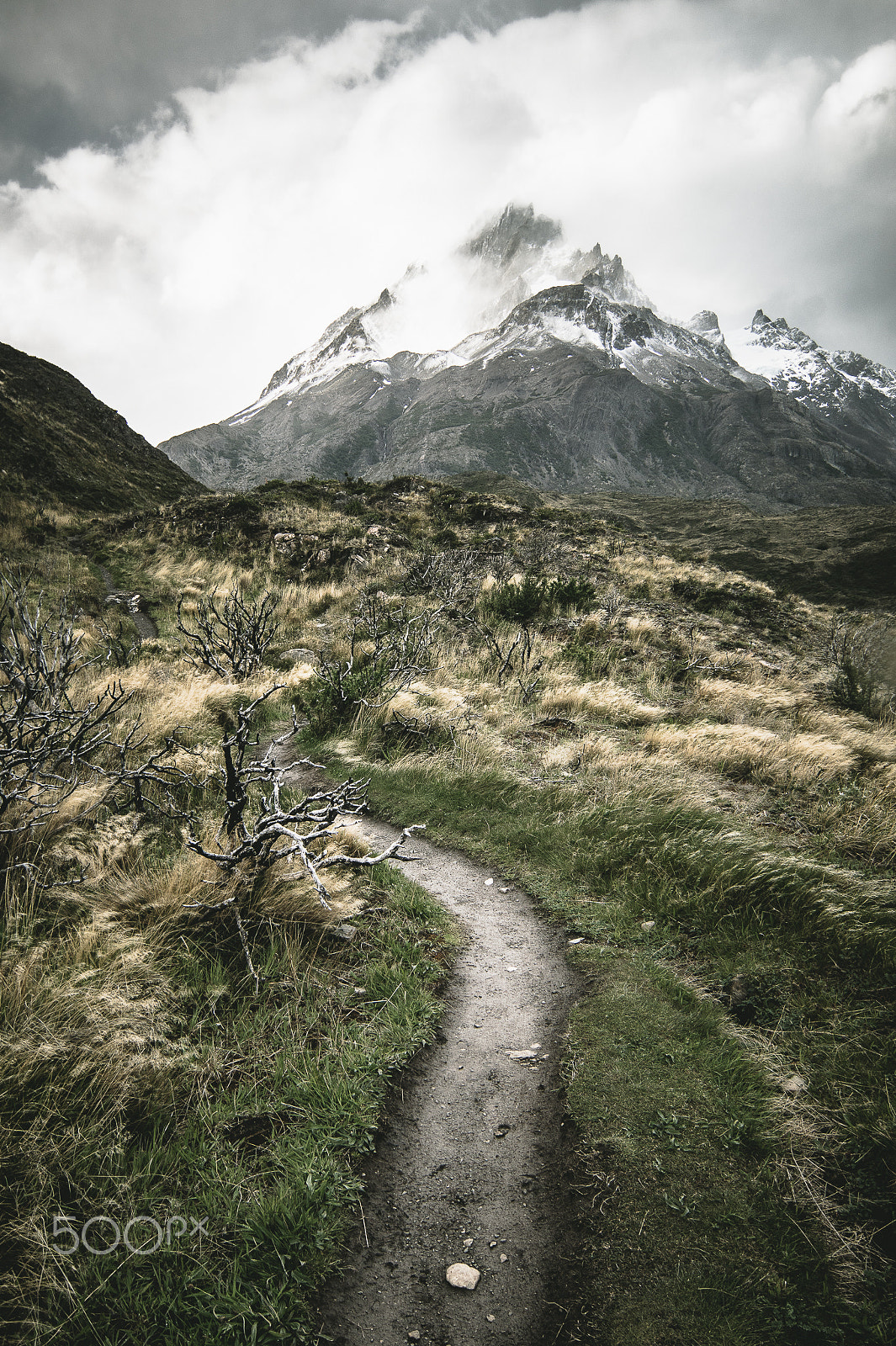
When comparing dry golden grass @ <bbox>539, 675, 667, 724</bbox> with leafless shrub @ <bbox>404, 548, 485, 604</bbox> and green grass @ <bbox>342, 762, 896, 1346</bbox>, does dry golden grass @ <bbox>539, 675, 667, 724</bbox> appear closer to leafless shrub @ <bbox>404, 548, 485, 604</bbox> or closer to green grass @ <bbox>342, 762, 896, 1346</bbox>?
green grass @ <bbox>342, 762, 896, 1346</bbox>

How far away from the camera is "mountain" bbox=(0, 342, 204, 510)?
87.9 ft

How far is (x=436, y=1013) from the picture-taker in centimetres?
348

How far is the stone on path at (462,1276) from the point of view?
84.4 inches

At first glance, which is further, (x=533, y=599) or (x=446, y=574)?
(x=446, y=574)

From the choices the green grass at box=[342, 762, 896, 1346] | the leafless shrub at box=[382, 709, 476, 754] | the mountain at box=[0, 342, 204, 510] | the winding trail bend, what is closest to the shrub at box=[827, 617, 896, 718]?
the green grass at box=[342, 762, 896, 1346]

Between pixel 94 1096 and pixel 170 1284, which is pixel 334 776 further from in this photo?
pixel 170 1284

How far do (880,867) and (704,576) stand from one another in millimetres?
20770

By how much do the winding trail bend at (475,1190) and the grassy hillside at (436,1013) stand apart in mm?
136

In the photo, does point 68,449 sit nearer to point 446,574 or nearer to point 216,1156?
point 446,574

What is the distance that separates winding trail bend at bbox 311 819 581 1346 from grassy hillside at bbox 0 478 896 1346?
136 mm

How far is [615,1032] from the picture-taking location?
3250 mm

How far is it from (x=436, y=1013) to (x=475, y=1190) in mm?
997

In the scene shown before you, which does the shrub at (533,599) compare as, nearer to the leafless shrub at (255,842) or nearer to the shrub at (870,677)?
the shrub at (870,677)

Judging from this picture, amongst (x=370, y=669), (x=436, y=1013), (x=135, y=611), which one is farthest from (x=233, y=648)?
(x=436, y=1013)
